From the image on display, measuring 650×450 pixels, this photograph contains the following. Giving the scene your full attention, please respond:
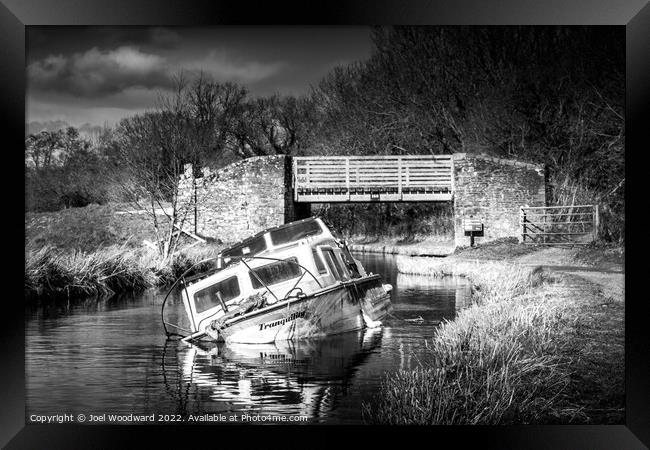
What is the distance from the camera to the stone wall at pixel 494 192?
12.5 m

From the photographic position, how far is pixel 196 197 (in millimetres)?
13688

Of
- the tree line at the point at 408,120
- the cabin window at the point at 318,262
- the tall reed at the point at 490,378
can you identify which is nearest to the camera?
the tall reed at the point at 490,378

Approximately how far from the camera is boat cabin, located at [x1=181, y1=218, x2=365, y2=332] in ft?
34.6

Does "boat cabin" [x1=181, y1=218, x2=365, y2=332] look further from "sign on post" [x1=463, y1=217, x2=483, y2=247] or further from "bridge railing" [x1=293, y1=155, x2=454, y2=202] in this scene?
"sign on post" [x1=463, y1=217, x2=483, y2=247]

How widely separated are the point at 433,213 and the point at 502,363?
6.80 metres

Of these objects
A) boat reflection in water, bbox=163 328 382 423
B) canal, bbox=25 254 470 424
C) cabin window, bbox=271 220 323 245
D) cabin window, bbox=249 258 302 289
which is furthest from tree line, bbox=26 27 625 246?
boat reflection in water, bbox=163 328 382 423

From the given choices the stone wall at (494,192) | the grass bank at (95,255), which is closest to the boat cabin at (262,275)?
the grass bank at (95,255)

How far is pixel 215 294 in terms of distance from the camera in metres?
10.7

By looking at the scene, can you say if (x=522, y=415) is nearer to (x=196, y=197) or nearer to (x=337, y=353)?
(x=337, y=353)

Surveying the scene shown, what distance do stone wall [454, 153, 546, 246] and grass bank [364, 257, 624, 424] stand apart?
8.72 ft
